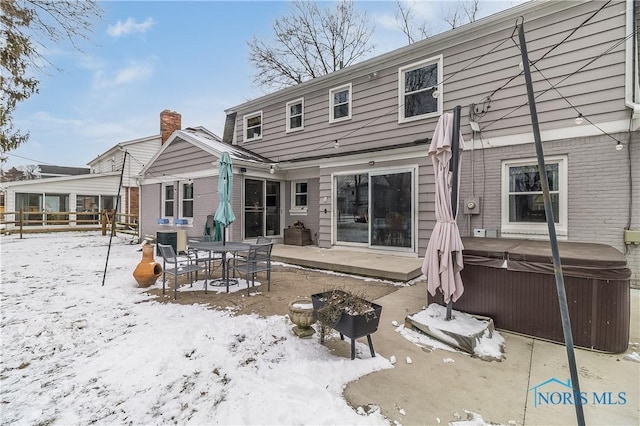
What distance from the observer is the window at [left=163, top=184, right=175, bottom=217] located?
11523 mm

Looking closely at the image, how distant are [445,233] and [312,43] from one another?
16.6m

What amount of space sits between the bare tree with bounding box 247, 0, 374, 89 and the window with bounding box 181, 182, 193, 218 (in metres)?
10.4

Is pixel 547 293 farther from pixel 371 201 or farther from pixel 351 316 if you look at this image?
pixel 371 201

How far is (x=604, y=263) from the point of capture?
3.05m

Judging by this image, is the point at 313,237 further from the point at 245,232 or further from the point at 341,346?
the point at 341,346

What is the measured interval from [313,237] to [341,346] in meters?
6.64

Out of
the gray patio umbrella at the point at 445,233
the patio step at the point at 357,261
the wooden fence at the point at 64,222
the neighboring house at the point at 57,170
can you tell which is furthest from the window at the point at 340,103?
the neighboring house at the point at 57,170

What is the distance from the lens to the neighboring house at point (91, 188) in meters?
16.0

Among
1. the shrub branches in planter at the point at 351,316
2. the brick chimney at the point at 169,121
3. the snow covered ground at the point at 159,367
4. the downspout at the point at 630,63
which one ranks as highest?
the brick chimney at the point at 169,121

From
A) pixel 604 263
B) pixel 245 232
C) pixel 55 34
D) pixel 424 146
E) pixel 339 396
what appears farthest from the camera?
pixel 245 232

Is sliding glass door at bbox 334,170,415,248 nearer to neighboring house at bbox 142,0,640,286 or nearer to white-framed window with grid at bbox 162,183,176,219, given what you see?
neighboring house at bbox 142,0,640,286

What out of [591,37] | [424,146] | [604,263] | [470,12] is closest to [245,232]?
[424,146]
